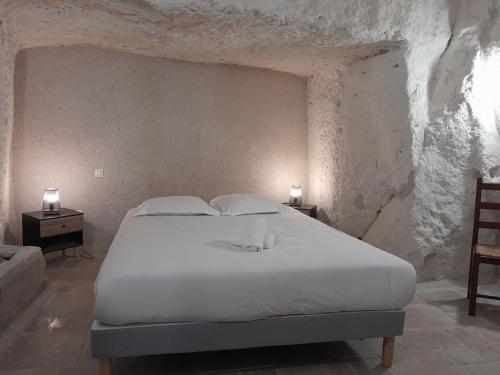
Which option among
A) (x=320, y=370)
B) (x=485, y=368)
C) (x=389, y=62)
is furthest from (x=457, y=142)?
(x=320, y=370)

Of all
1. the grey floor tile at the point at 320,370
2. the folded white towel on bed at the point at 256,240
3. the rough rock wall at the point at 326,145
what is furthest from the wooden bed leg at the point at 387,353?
the rough rock wall at the point at 326,145

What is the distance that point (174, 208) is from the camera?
131 inches

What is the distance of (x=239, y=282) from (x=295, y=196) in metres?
2.48

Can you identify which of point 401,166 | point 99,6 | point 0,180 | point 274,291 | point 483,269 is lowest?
point 483,269

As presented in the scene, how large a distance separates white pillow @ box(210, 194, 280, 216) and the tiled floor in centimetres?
132

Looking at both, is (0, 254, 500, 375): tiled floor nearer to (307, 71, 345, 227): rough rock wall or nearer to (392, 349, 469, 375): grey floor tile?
(392, 349, 469, 375): grey floor tile

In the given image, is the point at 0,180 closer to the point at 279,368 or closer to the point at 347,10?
the point at 279,368

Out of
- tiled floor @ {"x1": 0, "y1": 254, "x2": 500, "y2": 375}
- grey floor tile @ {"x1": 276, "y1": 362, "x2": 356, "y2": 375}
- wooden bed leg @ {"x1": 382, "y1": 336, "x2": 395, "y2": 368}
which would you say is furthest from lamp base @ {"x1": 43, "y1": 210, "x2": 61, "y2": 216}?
wooden bed leg @ {"x1": 382, "y1": 336, "x2": 395, "y2": 368}

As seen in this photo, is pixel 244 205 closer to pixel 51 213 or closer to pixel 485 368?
pixel 51 213

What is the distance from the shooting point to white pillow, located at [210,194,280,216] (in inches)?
135

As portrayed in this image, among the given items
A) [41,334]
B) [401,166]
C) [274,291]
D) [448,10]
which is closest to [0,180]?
[41,334]

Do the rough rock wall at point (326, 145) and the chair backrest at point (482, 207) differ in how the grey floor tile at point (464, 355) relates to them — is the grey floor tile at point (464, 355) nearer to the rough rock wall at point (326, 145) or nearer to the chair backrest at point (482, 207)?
the chair backrest at point (482, 207)

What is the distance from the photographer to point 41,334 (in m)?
2.24

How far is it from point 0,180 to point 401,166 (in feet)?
10.9
